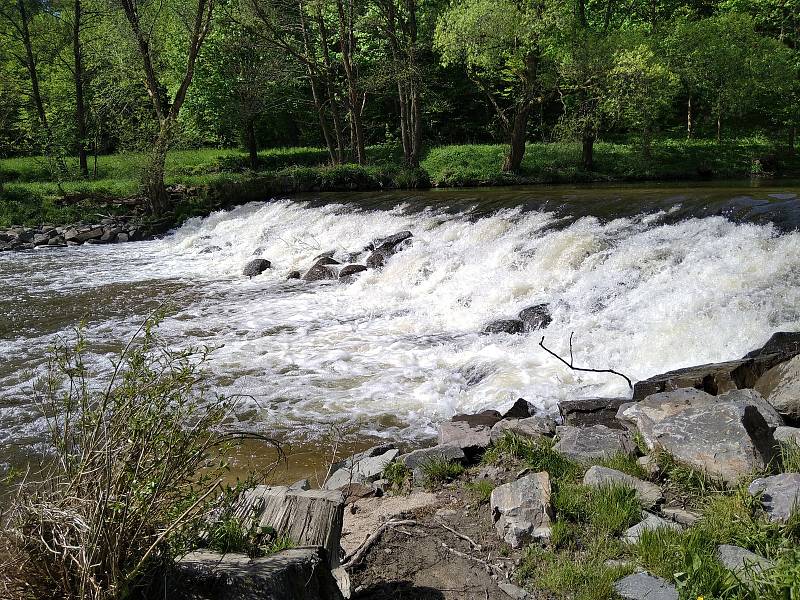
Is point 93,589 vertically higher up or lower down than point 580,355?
higher up

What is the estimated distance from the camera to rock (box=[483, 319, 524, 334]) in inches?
348

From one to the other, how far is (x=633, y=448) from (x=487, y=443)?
1.16 meters

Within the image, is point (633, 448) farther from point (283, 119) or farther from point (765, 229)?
point (283, 119)

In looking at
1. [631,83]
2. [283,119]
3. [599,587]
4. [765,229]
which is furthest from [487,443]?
[283,119]

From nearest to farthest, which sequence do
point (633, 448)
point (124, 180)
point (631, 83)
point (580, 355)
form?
point (633, 448) → point (580, 355) → point (631, 83) → point (124, 180)

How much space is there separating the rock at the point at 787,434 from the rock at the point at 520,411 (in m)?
2.33

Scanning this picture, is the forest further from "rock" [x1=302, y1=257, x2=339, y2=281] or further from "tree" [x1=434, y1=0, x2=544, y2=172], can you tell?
"rock" [x1=302, y1=257, x2=339, y2=281]

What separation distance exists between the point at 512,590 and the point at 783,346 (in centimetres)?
432

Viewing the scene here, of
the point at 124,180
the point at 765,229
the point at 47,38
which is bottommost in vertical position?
the point at 765,229

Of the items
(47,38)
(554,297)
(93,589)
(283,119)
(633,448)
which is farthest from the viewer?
(283,119)

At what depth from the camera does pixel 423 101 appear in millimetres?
30516

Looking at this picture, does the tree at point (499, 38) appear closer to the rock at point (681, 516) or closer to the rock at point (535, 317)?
the rock at point (535, 317)

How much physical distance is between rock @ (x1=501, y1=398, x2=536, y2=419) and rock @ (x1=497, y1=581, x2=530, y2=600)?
2884mm

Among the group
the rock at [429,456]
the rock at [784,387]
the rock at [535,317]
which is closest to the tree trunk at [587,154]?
the rock at [535,317]
